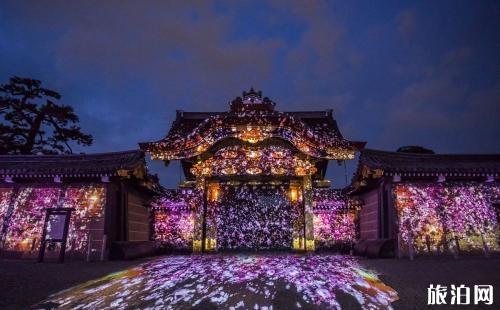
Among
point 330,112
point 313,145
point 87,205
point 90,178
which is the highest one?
point 330,112

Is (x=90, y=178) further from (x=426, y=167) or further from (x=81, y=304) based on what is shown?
(x=426, y=167)

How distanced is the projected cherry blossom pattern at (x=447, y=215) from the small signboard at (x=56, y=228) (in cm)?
1229

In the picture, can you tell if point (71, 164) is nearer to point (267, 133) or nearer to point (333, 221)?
point (267, 133)

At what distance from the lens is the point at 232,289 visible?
6.01 meters

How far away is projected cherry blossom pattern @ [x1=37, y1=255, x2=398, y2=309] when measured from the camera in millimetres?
5422

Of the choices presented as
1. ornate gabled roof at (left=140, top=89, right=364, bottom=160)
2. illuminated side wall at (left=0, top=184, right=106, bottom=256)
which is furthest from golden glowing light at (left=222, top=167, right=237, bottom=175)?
illuminated side wall at (left=0, top=184, right=106, bottom=256)

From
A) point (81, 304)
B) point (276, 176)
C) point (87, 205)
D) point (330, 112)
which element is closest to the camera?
point (81, 304)

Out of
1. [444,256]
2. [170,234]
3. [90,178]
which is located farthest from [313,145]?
[90,178]

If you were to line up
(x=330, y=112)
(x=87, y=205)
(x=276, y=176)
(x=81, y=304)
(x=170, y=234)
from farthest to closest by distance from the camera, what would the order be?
(x=330, y=112), (x=170, y=234), (x=276, y=176), (x=87, y=205), (x=81, y=304)

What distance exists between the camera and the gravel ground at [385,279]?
579 cm

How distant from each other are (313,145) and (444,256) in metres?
6.24

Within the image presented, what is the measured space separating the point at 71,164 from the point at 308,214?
1022 centimetres

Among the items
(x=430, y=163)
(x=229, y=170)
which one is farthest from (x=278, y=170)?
(x=430, y=163)

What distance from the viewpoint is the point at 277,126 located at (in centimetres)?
1286
